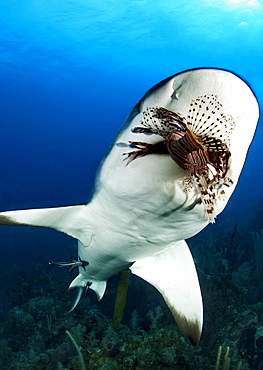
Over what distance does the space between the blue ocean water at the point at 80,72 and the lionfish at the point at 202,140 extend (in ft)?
3.79

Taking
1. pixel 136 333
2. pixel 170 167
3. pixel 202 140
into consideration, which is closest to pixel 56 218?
pixel 170 167

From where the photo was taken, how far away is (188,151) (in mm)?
1041

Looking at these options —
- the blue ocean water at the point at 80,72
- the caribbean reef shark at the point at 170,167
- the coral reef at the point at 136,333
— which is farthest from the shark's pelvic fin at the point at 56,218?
the coral reef at the point at 136,333

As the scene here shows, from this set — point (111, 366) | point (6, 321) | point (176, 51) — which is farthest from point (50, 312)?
point (176, 51)

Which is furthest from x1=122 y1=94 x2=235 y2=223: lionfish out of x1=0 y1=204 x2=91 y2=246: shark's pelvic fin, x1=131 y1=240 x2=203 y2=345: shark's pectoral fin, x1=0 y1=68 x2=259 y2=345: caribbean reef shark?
x1=131 y1=240 x2=203 y2=345: shark's pectoral fin

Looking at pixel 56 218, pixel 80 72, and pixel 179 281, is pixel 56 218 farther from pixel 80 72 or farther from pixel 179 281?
pixel 80 72

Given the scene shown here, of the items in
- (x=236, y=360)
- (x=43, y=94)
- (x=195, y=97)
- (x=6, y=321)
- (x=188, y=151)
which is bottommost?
(x=236, y=360)

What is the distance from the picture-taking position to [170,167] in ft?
4.27

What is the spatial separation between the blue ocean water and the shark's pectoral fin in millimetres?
1441

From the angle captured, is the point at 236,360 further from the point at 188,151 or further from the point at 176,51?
the point at 176,51

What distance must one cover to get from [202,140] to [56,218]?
1699 mm

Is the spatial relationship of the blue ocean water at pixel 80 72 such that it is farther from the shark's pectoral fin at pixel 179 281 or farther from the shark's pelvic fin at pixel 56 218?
the shark's pectoral fin at pixel 179 281

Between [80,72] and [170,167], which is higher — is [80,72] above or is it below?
above

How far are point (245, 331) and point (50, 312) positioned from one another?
5.11 m
